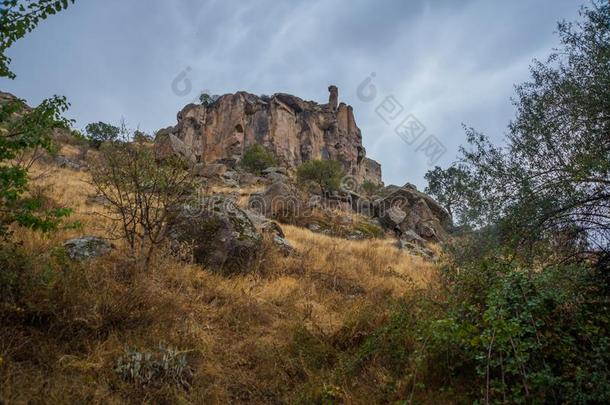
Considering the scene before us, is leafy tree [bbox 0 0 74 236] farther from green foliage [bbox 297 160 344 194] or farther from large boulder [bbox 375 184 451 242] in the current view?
green foliage [bbox 297 160 344 194]

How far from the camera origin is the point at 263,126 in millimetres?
62875

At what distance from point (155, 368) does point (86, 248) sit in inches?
134

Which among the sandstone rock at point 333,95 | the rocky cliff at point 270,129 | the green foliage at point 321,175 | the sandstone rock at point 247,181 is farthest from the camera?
the sandstone rock at point 333,95

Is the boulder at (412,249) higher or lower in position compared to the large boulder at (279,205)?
lower

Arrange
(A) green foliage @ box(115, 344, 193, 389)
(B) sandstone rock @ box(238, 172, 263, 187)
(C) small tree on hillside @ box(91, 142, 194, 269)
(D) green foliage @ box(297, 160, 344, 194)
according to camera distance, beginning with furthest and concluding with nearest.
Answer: (D) green foliage @ box(297, 160, 344, 194) → (B) sandstone rock @ box(238, 172, 263, 187) → (C) small tree on hillside @ box(91, 142, 194, 269) → (A) green foliage @ box(115, 344, 193, 389)

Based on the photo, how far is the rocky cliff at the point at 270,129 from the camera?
5922 centimetres

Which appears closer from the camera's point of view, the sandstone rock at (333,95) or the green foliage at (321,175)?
the green foliage at (321,175)

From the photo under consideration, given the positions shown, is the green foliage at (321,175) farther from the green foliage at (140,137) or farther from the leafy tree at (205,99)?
the leafy tree at (205,99)

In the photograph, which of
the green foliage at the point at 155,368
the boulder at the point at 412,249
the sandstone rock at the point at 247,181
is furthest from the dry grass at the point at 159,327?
the sandstone rock at the point at 247,181

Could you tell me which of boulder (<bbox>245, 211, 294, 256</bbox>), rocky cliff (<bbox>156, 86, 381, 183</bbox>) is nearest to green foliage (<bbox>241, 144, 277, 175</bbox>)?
rocky cliff (<bbox>156, 86, 381, 183</bbox>)

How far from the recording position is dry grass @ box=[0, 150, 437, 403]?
132 inches

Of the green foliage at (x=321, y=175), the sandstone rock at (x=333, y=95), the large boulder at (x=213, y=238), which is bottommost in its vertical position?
the large boulder at (x=213, y=238)

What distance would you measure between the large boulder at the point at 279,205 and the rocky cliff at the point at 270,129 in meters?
36.1

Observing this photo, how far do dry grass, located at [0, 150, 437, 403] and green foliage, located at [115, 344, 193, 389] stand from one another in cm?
8
